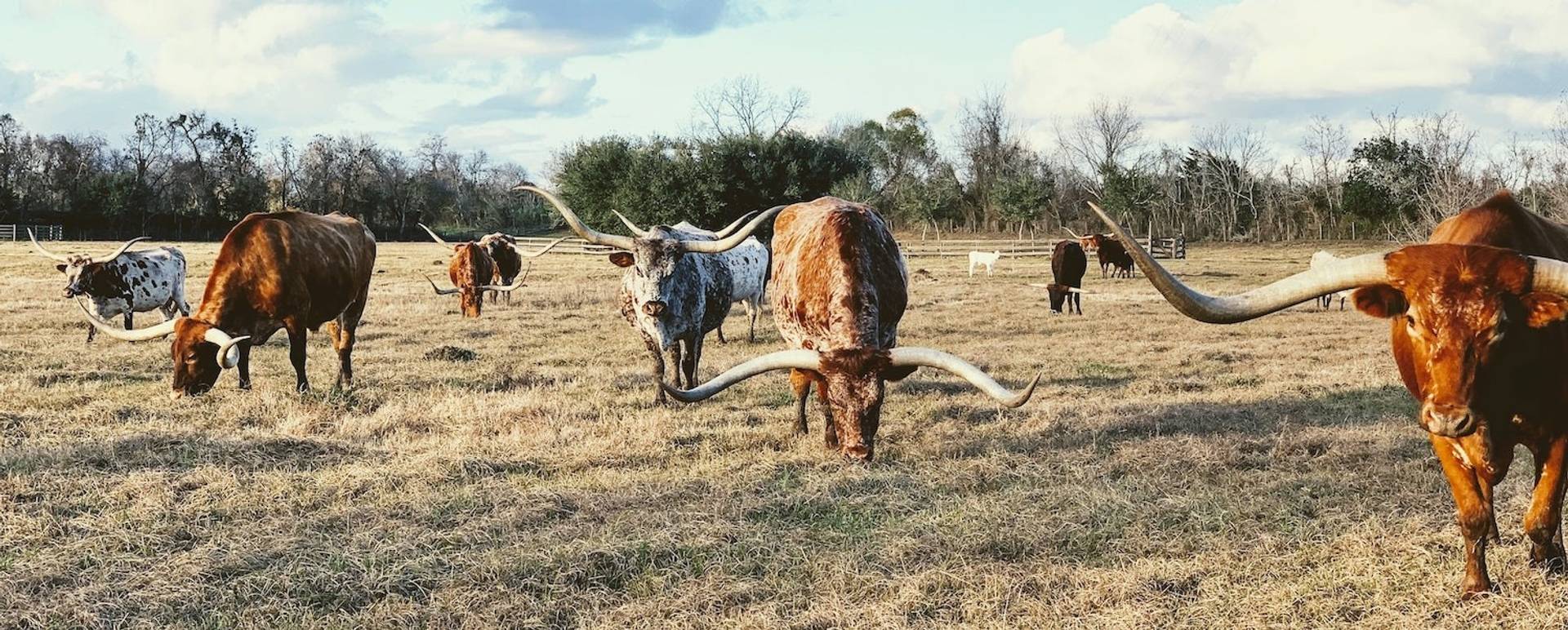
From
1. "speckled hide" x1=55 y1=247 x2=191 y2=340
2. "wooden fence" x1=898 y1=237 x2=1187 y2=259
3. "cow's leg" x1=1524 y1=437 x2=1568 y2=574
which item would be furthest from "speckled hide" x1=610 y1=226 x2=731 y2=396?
"wooden fence" x1=898 y1=237 x2=1187 y2=259

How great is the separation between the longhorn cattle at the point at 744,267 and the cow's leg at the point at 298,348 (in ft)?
12.1

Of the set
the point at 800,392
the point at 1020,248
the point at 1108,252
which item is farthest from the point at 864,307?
the point at 1020,248

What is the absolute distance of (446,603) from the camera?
4.30 metres

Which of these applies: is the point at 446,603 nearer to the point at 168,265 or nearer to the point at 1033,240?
the point at 168,265

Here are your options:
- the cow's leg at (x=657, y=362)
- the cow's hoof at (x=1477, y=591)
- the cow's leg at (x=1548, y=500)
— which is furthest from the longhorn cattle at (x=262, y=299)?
the cow's leg at (x=1548, y=500)

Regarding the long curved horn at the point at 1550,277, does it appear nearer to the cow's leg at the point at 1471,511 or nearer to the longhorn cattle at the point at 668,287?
the cow's leg at the point at 1471,511

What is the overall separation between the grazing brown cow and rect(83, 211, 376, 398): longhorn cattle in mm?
7423

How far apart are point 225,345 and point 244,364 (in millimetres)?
1221

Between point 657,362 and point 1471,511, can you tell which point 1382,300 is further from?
point 657,362

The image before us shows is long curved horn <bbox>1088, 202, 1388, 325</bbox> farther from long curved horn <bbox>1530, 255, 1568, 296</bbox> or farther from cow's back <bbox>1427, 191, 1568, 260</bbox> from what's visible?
cow's back <bbox>1427, 191, 1568, 260</bbox>

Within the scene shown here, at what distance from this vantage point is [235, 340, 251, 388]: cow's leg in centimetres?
863

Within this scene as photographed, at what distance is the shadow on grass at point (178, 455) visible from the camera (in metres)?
6.53

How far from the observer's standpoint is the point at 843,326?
21.2 ft

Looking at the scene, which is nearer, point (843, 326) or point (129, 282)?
Answer: point (843, 326)
